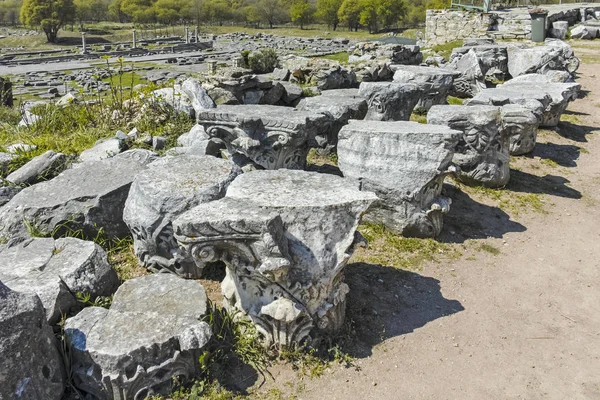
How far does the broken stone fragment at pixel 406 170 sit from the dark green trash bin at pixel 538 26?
564 inches

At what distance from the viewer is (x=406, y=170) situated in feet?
16.4

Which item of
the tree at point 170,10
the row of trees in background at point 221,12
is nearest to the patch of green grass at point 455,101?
the row of trees in background at point 221,12

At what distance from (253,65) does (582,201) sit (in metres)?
7.42

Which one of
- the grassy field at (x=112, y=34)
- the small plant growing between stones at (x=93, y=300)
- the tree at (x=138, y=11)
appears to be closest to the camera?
the small plant growing between stones at (x=93, y=300)

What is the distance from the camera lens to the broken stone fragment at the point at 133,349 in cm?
288

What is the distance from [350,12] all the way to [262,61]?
49.6 m

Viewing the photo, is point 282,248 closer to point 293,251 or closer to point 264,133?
point 293,251

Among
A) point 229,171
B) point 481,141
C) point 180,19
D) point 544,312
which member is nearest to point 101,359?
point 229,171

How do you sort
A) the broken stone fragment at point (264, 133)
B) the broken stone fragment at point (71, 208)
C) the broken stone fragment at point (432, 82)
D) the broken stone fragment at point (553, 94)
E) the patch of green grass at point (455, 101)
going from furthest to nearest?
the patch of green grass at point (455, 101) < the broken stone fragment at point (432, 82) < the broken stone fragment at point (553, 94) < the broken stone fragment at point (264, 133) < the broken stone fragment at point (71, 208)

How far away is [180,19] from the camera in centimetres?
7350

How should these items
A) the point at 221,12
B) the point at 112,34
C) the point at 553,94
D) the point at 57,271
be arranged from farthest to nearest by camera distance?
1. the point at 221,12
2. the point at 112,34
3. the point at 553,94
4. the point at 57,271

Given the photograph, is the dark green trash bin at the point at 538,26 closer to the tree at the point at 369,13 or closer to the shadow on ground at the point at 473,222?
the shadow on ground at the point at 473,222

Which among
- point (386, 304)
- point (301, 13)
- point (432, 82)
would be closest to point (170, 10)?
point (301, 13)

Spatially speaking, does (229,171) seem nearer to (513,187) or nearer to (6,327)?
(6,327)
